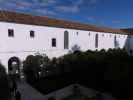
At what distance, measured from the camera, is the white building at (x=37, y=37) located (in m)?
15.4

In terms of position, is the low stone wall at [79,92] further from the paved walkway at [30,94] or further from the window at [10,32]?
the window at [10,32]

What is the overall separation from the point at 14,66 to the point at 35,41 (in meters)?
3.65

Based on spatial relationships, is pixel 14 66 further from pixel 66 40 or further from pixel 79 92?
pixel 79 92

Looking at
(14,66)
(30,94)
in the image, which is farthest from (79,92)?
(14,66)

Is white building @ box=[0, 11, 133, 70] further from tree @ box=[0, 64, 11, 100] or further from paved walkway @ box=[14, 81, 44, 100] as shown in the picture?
paved walkway @ box=[14, 81, 44, 100]

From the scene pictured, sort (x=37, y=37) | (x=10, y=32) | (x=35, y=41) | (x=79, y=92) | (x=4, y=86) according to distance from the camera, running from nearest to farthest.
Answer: (x=79, y=92)
(x=4, y=86)
(x=10, y=32)
(x=35, y=41)
(x=37, y=37)

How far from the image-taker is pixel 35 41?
57.6 feet

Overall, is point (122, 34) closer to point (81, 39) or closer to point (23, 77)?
point (81, 39)

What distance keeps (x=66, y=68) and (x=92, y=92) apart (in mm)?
4688

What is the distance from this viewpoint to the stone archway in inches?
629

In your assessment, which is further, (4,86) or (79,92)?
(4,86)

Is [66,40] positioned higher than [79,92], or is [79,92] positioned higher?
[66,40]

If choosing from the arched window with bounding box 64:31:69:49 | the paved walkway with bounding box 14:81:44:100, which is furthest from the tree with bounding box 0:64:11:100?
the arched window with bounding box 64:31:69:49

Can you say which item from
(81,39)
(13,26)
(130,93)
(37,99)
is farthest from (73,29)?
(130,93)
